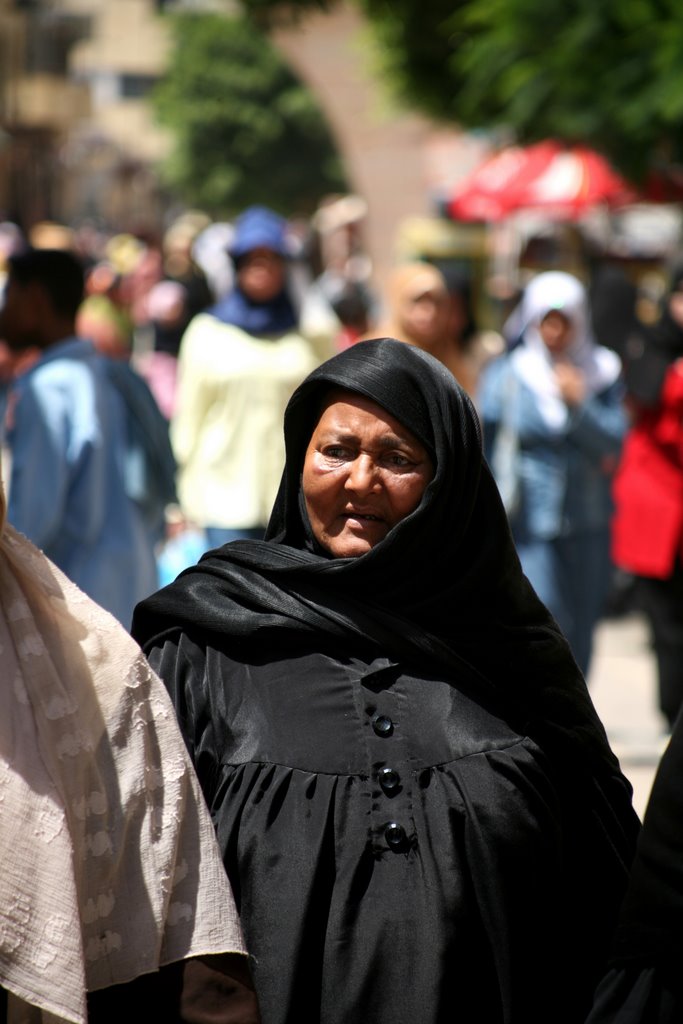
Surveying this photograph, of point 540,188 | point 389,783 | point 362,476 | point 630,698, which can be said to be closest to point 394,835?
point 389,783

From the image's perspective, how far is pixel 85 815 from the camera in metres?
2.34

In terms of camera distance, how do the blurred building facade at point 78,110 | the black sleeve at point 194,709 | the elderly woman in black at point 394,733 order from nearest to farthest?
the elderly woman in black at point 394,733, the black sleeve at point 194,709, the blurred building facade at point 78,110

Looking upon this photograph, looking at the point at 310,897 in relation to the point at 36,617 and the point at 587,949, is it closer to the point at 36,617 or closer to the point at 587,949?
the point at 587,949

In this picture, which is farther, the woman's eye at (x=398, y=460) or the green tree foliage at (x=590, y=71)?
the green tree foliage at (x=590, y=71)

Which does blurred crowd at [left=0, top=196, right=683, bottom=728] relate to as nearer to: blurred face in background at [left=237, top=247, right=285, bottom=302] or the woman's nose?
Answer: blurred face in background at [left=237, top=247, right=285, bottom=302]

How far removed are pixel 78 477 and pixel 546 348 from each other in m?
2.72

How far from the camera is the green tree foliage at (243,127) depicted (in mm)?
59156

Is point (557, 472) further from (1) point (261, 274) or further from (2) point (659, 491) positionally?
(1) point (261, 274)

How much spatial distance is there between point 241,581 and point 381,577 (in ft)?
0.73

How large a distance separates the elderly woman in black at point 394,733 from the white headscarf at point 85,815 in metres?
0.35

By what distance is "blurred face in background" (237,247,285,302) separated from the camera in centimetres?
762

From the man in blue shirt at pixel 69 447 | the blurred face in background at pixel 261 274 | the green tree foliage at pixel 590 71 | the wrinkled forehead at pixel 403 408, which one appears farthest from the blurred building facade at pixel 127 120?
the wrinkled forehead at pixel 403 408

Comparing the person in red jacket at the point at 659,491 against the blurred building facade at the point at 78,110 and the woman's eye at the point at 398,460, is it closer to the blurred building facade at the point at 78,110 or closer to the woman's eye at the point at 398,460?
the woman's eye at the point at 398,460

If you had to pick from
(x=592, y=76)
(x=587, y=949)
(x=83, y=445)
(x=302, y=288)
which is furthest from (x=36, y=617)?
(x=302, y=288)
